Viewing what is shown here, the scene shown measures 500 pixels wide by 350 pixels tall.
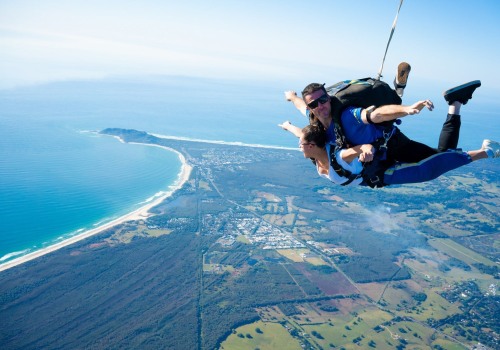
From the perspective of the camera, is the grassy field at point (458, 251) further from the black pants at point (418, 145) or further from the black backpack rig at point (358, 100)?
the black backpack rig at point (358, 100)

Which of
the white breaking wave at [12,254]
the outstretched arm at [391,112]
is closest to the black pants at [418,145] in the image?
the outstretched arm at [391,112]

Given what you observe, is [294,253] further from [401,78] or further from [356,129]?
[356,129]

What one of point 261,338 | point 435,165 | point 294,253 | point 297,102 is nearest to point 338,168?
point 297,102

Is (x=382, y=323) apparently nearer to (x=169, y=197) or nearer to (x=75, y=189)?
(x=169, y=197)

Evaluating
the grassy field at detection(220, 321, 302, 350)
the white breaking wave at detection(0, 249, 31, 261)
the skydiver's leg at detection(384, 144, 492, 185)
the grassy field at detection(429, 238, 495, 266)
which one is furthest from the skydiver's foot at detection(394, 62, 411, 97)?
the grassy field at detection(429, 238, 495, 266)

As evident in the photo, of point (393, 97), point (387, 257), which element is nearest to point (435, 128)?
point (387, 257)

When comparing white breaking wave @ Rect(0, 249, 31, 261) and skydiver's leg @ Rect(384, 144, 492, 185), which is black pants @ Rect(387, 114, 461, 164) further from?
white breaking wave @ Rect(0, 249, 31, 261)
